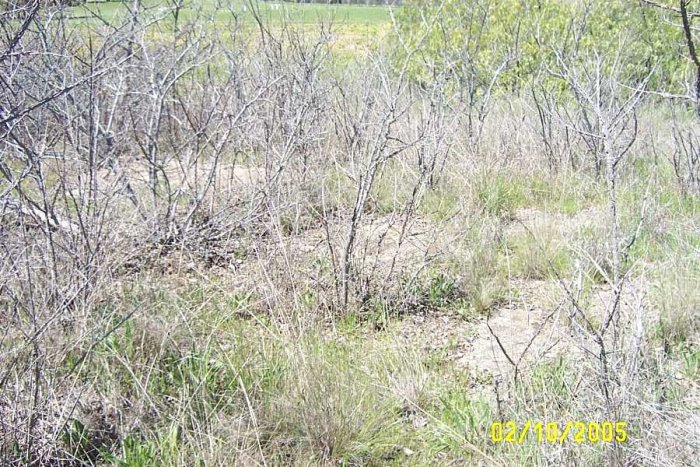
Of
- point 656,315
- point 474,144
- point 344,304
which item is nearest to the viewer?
point 656,315

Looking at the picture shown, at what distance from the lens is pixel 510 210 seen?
15.4 feet

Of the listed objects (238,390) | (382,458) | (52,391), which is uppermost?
(52,391)

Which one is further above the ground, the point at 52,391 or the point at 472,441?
the point at 52,391

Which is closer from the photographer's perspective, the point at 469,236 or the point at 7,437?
the point at 7,437

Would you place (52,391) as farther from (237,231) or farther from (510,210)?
(510,210)

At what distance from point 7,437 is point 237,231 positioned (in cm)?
234

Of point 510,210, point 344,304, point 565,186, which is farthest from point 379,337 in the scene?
point 565,186

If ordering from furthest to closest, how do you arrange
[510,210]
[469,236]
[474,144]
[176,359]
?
[474,144]
[510,210]
[469,236]
[176,359]
